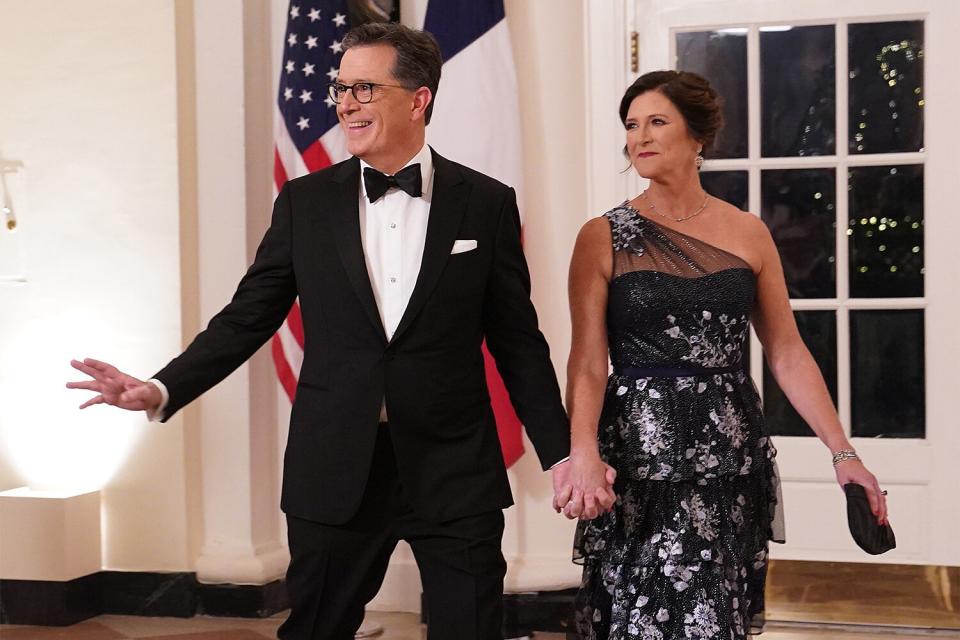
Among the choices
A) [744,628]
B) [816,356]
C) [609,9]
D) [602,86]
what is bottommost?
[744,628]

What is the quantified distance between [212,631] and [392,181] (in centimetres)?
254

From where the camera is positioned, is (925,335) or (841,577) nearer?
(925,335)

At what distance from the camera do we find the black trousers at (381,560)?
229 cm

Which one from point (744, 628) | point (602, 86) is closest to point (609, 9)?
point (602, 86)

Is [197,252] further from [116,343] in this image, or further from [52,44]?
[52,44]

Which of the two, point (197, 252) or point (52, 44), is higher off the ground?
point (52, 44)

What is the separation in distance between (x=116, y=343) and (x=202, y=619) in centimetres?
112

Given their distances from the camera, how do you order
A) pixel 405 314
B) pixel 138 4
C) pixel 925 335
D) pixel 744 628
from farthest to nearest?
pixel 138 4 < pixel 925 335 < pixel 744 628 < pixel 405 314

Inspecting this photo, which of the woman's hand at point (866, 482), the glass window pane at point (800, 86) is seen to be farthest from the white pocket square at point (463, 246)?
the glass window pane at point (800, 86)

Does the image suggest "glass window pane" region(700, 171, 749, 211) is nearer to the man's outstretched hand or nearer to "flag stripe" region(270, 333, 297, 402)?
"flag stripe" region(270, 333, 297, 402)

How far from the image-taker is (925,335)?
4.10 metres

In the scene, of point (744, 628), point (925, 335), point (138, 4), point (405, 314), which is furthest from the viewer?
point (138, 4)

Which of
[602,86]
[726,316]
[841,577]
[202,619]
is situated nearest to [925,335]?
[841,577]

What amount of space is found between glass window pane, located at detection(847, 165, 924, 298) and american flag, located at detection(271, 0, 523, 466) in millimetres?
1237
